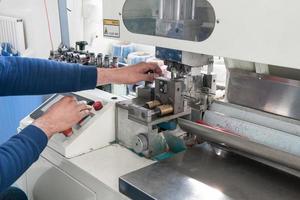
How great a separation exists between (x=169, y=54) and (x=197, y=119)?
0.32 metres

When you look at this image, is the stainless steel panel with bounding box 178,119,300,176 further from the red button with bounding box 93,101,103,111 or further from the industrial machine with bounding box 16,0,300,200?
the red button with bounding box 93,101,103,111

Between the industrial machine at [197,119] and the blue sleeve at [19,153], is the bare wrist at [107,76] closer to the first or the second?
the industrial machine at [197,119]

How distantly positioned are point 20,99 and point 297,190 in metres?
2.26

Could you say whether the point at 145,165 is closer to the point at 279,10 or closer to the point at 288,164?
the point at 288,164

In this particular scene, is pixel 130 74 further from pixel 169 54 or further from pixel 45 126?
pixel 45 126

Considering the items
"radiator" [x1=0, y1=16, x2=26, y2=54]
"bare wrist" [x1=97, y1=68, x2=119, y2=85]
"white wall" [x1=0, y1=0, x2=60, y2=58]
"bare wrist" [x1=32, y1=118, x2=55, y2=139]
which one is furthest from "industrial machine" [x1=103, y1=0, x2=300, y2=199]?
"radiator" [x1=0, y1=16, x2=26, y2=54]

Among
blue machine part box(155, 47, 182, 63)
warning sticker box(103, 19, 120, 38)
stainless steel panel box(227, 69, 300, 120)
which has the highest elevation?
warning sticker box(103, 19, 120, 38)

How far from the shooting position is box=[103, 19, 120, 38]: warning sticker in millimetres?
1267

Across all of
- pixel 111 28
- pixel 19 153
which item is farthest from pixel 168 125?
pixel 19 153

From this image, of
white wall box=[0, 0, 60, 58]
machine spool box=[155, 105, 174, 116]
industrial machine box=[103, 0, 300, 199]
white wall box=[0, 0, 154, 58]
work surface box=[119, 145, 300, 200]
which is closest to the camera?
industrial machine box=[103, 0, 300, 199]

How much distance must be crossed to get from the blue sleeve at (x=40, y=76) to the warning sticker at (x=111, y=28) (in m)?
0.19

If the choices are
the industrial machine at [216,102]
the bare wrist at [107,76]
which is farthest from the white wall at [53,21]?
the industrial machine at [216,102]

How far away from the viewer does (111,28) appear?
1291mm

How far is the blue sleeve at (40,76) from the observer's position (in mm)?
1340
